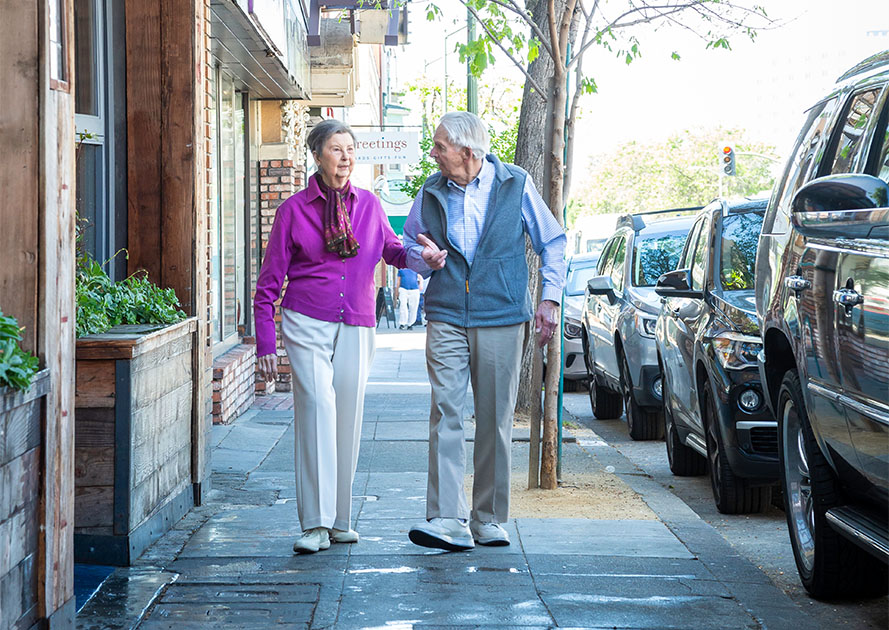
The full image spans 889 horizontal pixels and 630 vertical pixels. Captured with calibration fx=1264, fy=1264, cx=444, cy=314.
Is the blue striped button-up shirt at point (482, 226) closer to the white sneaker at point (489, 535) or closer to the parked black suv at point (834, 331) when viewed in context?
the parked black suv at point (834, 331)

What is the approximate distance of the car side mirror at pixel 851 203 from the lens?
3861 millimetres

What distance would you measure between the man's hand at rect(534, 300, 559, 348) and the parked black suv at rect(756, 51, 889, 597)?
92cm

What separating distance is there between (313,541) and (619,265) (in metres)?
7.47

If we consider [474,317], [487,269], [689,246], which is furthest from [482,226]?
[689,246]

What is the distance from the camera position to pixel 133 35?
657cm

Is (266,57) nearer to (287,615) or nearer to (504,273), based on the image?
(504,273)

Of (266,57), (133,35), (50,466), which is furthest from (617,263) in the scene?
(50,466)

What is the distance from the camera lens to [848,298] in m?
4.12

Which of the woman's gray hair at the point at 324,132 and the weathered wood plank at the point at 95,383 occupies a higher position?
the woman's gray hair at the point at 324,132

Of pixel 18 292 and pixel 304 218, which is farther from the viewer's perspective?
pixel 304 218

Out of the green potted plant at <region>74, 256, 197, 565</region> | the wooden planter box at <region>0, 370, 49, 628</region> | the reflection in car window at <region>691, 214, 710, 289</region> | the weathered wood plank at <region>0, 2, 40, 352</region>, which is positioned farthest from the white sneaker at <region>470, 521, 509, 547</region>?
the reflection in car window at <region>691, 214, 710, 289</region>

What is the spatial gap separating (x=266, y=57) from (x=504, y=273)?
5.74 meters

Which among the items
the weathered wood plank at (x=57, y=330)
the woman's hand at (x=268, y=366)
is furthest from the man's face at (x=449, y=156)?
the weathered wood plank at (x=57, y=330)

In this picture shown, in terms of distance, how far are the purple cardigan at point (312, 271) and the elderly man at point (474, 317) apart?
0.25 m
